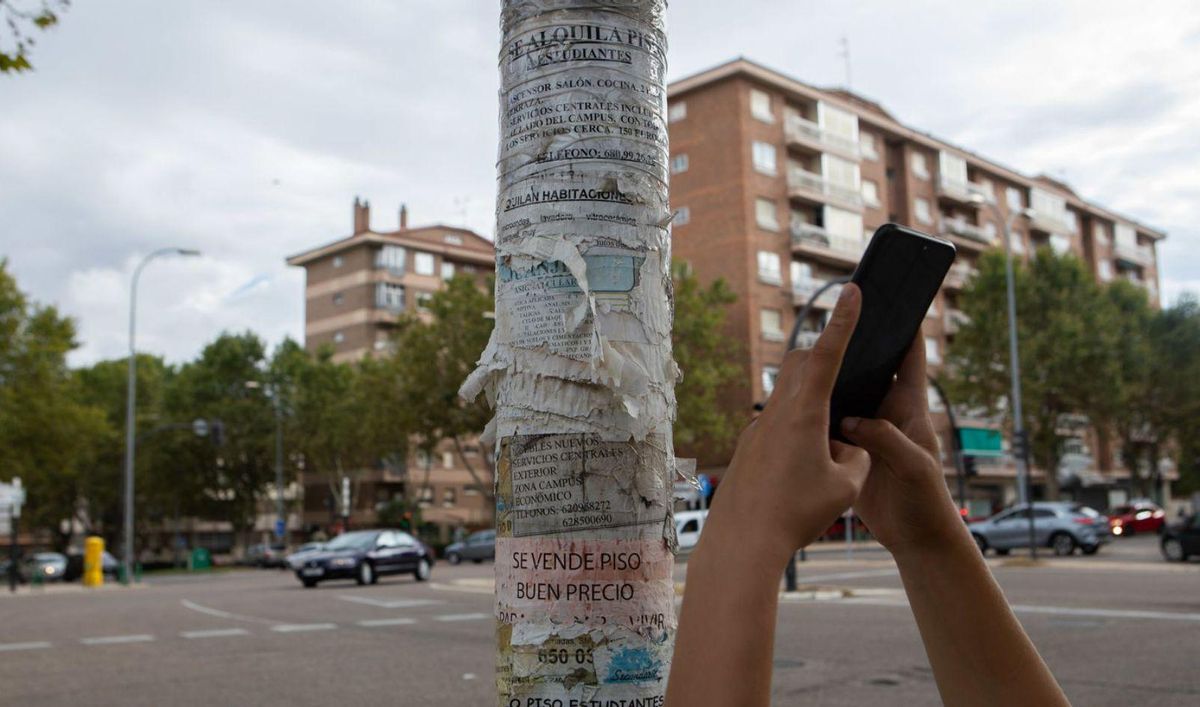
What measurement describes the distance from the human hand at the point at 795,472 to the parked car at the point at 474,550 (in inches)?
1668

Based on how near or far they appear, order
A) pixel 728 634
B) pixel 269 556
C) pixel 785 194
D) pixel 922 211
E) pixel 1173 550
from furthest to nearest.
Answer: pixel 922 211 < pixel 269 556 < pixel 785 194 < pixel 1173 550 < pixel 728 634

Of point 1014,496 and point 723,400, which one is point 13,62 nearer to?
point 723,400

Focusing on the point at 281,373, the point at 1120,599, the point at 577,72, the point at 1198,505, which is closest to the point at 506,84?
the point at 577,72

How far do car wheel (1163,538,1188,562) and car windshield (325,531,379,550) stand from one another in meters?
18.5

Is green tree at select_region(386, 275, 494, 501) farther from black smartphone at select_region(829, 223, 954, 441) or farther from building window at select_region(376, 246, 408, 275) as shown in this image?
black smartphone at select_region(829, 223, 954, 441)

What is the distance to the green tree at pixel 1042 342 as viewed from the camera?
47062 mm

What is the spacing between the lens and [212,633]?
1251 cm

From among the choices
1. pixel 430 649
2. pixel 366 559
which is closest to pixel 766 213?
pixel 366 559

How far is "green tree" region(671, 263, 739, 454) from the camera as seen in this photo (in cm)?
4375

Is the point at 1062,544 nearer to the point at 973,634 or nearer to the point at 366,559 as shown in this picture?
A: the point at 366,559

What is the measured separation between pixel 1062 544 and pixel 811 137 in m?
28.3

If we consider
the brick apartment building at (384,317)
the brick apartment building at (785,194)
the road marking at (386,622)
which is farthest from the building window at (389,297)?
the road marking at (386,622)

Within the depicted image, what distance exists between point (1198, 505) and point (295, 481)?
160ft

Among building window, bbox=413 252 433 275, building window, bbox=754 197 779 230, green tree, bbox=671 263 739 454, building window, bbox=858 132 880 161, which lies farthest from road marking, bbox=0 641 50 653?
building window, bbox=413 252 433 275
